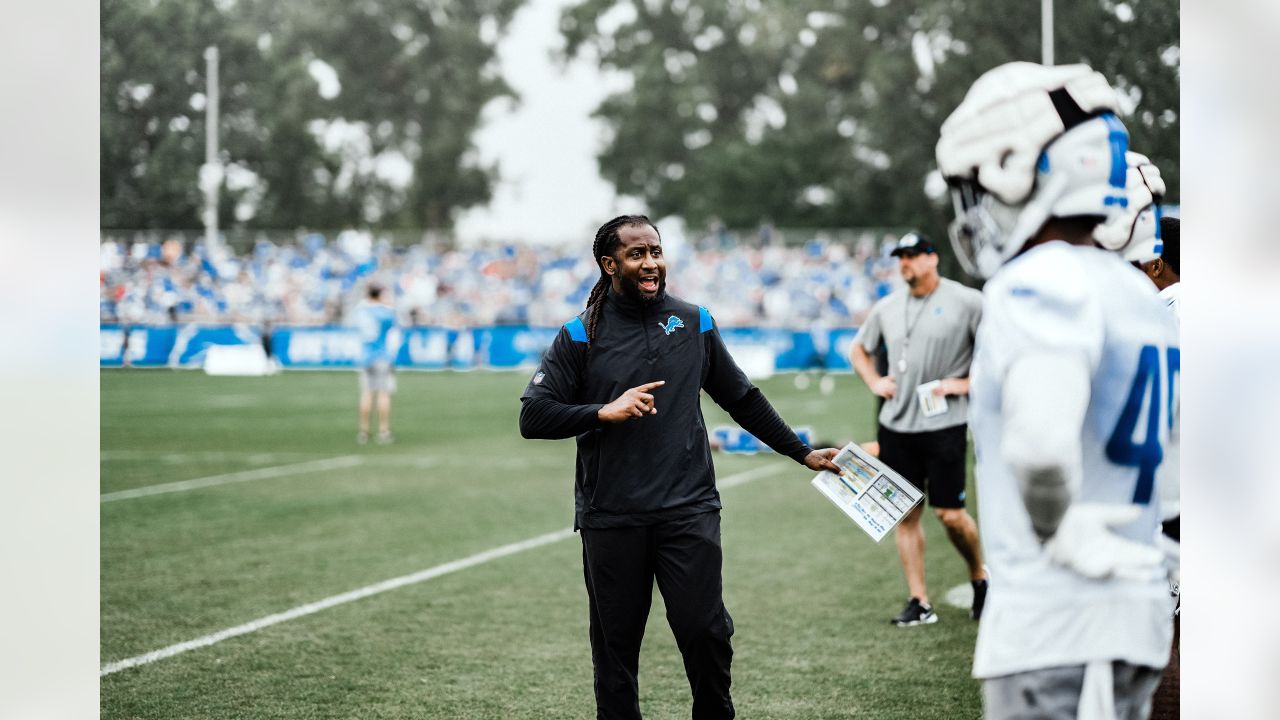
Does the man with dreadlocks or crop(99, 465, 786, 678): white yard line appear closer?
the man with dreadlocks

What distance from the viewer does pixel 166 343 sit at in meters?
31.9

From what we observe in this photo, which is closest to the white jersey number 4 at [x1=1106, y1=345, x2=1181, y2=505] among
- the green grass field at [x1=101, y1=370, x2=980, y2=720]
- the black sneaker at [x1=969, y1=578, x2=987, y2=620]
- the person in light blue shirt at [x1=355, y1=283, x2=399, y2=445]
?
the green grass field at [x1=101, y1=370, x2=980, y2=720]

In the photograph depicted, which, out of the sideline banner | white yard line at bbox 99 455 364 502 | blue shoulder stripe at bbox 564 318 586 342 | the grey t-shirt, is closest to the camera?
blue shoulder stripe at bbox 564 318 586 342

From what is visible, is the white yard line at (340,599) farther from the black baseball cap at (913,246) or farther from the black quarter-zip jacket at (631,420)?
the black baseball cap at (913,246)

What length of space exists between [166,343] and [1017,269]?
31872mm

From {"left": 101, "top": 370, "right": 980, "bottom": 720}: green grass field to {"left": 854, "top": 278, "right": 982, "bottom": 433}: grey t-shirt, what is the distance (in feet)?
3.81

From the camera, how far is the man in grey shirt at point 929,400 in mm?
7344

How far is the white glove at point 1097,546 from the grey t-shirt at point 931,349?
15.7 feet

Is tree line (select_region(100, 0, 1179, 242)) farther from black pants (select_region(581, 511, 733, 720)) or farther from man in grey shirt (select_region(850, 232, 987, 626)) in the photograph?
black pants (select_region(581, 511, 733, 720))

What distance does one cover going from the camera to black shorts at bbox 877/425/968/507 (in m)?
7.41

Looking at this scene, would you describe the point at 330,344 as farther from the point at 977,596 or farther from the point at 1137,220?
the point at 1137,220

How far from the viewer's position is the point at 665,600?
14.7ft
